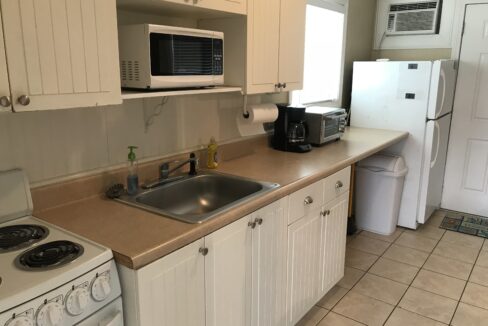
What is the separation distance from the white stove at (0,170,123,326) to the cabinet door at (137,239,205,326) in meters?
0.09

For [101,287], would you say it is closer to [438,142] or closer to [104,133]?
[104,133]

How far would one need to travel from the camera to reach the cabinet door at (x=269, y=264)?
180cm

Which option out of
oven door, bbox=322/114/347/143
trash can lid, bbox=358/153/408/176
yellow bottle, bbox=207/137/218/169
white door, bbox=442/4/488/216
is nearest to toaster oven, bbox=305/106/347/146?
oven door, bbox=322/114/347/143

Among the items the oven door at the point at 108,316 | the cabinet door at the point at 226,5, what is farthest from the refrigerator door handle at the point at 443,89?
the oven door at the point at 108,316

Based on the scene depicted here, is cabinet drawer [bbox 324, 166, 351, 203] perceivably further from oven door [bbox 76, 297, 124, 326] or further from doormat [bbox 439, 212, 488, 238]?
doormat [bbox 439, 212, 488, 238]

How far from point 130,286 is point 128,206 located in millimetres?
468

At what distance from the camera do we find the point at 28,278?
1088 mm

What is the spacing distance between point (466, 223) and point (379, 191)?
3.48 feet

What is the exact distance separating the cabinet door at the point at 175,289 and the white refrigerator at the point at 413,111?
2.69 meters

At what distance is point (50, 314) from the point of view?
1064mm

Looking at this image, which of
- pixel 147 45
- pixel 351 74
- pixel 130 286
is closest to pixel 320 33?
pixel 351 74

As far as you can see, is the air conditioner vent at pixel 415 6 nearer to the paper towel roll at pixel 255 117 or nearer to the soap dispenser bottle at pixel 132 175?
the paper towel roll at pixel 255 117

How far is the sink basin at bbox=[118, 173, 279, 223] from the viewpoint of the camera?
1.92 metres

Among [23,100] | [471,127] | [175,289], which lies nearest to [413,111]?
[471,127]
